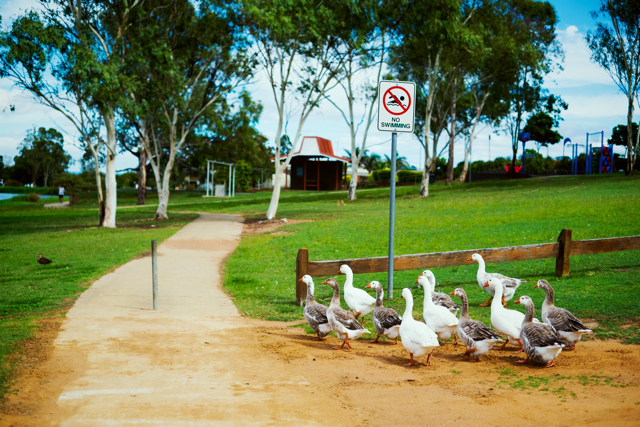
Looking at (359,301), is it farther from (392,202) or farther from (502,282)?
(502,282)

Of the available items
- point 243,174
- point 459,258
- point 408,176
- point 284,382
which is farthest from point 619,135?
point 284,382

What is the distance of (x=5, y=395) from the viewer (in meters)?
4.83

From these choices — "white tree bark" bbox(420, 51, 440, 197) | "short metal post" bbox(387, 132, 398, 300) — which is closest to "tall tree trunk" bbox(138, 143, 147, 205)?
"white tree bark" bbox(420, 51, 440, 197)

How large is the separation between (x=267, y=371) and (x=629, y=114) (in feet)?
124

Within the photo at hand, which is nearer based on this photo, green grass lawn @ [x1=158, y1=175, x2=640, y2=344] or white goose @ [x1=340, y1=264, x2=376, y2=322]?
white goose @ [x1=340, y1=264, x2=376, y2=322]

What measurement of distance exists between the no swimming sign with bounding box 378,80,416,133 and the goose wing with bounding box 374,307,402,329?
3.10 meters

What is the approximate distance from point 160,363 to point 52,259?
418 inches

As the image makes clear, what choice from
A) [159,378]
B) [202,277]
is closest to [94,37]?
[202,277]

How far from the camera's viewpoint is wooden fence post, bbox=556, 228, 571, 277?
1036 centimetres

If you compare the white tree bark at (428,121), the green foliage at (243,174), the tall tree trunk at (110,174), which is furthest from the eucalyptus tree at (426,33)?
the green foliage at (243,174)

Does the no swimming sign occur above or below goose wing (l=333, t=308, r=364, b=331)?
above

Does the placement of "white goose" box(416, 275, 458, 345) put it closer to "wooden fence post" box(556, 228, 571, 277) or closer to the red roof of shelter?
"wooden fence post" box(556, 228, 571, 277)

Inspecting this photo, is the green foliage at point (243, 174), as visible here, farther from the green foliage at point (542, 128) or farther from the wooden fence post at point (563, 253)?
the wooden fence post at point (563, 253)

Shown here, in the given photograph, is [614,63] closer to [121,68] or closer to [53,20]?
[121,68]
